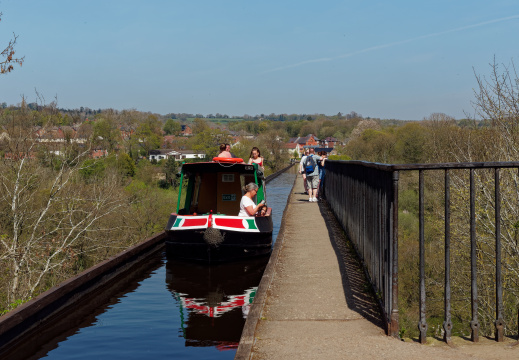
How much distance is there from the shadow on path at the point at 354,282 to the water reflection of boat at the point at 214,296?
5.35 feet

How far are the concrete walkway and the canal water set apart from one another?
0.86 meters

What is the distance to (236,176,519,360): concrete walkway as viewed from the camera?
5230 millimetres

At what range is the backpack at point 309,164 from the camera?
21031 mm

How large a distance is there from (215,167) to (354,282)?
6754 millimetres

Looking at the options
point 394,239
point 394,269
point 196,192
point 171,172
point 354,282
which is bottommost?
point 171,172

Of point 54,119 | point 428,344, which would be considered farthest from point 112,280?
point 428,344

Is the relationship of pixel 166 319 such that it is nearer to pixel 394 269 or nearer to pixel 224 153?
pixel 394 269

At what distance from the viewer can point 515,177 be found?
50.2ft

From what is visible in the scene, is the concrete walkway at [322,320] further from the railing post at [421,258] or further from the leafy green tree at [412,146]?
the leafy green tree at [412,146]

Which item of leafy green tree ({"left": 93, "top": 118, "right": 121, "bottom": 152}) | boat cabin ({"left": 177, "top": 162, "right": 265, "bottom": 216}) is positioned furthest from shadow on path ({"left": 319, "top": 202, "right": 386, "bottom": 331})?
leafy green tree ({"left": 93, "top": 118, "right": 121, "bottom": 152})

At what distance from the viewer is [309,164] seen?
21.1 meters

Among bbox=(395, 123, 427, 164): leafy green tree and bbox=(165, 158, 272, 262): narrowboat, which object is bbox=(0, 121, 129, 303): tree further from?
bbox=(395, 123, 427, 164): leafy green tree

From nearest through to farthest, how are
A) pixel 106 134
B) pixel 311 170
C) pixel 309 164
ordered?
pixel 309 164 < pixel 311 170 < pixel 106 134

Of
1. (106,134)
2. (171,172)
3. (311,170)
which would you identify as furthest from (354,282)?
(171,172)
